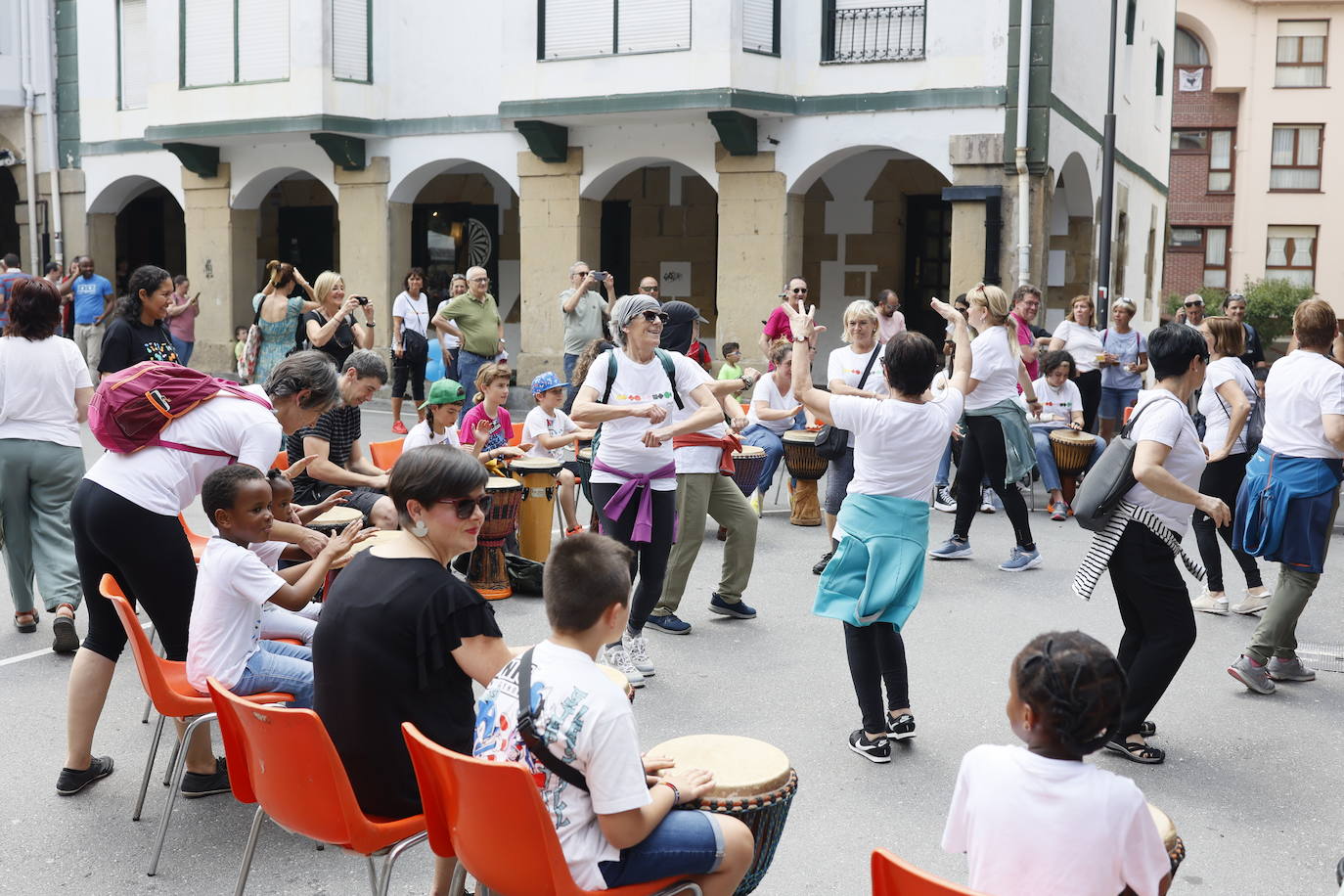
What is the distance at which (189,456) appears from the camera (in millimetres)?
4668

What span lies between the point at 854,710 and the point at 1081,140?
1409 centimetres

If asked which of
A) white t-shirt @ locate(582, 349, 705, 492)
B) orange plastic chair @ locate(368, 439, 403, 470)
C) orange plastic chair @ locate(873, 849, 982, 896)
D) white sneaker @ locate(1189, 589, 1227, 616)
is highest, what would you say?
white t-shirt @ locate(582, 349, 705, 492)

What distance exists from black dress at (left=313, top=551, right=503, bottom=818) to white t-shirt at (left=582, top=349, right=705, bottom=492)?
9.28ft

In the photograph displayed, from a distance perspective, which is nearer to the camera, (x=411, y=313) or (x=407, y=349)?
(x=407, y=349)

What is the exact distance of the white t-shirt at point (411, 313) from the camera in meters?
14.6

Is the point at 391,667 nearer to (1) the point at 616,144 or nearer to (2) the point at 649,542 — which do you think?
(2) the point at 649,542

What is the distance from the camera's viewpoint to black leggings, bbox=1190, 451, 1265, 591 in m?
7.53

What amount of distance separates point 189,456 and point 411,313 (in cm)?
1027

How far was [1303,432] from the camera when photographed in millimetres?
5996

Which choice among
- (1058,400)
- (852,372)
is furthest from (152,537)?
(1058,400)

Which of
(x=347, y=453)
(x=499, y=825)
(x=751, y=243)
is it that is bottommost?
(x=499, y=825)

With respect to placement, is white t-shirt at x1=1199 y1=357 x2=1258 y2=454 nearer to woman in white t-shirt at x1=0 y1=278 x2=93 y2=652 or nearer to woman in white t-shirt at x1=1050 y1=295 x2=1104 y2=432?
woman in white t-shirt at x1=1050 y1=295 x2=1104 y2=432

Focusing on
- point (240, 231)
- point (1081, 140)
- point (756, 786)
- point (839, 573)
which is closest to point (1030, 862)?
point (756, 786)

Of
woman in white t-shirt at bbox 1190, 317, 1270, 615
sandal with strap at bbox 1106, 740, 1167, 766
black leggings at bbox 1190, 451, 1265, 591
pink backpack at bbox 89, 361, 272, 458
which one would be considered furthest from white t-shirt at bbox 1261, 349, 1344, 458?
pink backpack at bbox 89, 361, 272, 458
